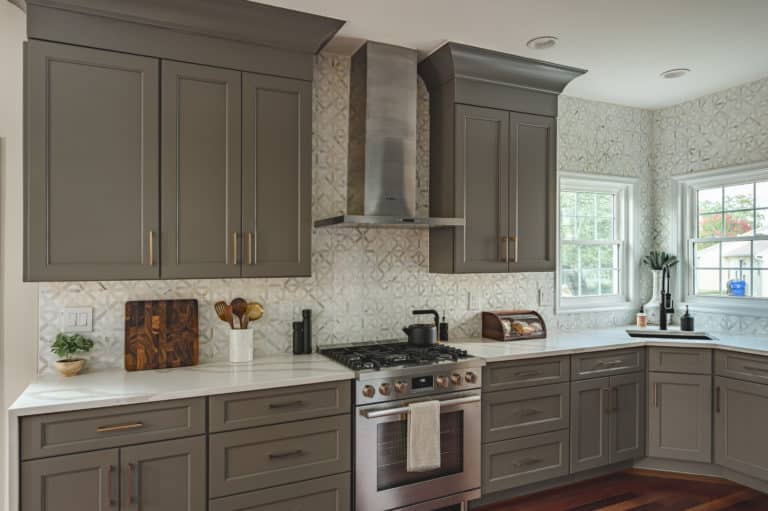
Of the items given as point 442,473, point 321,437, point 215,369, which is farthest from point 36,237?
point 442,473

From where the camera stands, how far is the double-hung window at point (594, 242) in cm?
415

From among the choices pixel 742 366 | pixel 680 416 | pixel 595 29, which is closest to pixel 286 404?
pixel 595 29

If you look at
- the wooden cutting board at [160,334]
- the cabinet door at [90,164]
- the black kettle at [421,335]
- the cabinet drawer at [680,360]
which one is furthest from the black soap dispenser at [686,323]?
the cabinet door at [90,164]

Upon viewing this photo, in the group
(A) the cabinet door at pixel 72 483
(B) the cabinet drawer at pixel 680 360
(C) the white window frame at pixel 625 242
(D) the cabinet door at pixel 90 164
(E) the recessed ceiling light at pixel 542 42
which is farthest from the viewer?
(C) the white window frame at pixel 625 242

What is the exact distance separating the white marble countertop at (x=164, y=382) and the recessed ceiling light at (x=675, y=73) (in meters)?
2.97

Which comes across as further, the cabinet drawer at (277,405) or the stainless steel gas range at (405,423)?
the stainless steel gas range at (405,423)

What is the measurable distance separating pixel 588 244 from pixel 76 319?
143 inches

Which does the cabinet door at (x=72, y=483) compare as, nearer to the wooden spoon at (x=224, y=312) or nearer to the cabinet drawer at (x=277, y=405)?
the cabinet drawer at (x=277, y=405)

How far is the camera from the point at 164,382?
239 centimetres

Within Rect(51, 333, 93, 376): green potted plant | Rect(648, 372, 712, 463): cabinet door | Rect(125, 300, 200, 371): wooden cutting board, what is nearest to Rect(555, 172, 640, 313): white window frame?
Rect(648, 372, 712, 463): cabinet door

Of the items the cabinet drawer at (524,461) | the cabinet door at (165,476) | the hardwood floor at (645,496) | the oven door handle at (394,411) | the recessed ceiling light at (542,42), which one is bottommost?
the hardwood floor at (645,496)

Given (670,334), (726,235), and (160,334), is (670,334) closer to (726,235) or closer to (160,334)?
(726,235)

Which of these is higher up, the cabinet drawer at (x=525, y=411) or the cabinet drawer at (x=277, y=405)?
the cabinet drawer at (x=277, y=405)

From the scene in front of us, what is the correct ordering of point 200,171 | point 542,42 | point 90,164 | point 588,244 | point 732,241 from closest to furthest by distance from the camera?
1. point 90,164
2. point 200,171
3. point 542,42
4. point 732,241
5. point 588,244
